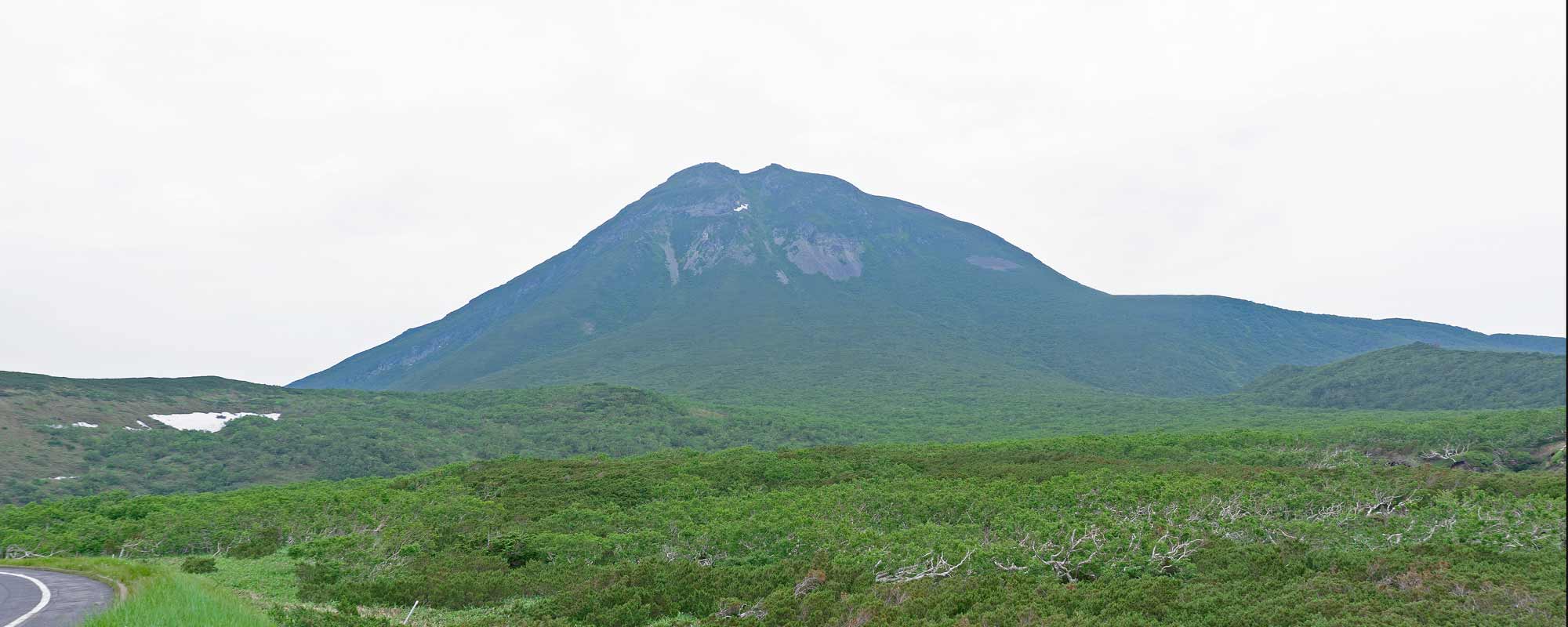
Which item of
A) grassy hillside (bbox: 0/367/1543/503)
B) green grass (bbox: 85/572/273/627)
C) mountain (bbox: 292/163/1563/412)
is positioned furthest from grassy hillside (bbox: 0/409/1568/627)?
mountain (bbox: 292/163/1563/412)

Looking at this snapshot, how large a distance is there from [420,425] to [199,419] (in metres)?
23.0

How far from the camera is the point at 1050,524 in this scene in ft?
74.1

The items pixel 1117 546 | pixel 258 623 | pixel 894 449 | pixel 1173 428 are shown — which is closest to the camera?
pixel 258 623

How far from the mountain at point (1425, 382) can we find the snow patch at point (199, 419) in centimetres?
12789

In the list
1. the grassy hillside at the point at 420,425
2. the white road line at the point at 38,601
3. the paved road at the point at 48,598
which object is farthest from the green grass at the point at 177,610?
the grassy hillside at the point at 420,425

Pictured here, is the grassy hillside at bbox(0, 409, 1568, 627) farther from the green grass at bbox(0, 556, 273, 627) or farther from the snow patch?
the snow patch

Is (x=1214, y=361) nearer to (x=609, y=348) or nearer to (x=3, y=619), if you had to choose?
(x=609, y=348)

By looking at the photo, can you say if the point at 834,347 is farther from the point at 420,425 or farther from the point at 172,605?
the point at 172,605

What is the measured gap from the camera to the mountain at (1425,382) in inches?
3501

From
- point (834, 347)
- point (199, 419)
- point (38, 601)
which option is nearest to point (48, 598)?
point (38, 601)

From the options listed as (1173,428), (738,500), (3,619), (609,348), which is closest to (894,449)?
(738,500)

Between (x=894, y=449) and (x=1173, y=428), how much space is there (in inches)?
1465

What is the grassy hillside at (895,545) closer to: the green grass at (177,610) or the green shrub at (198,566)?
the green shrub at (198,566)

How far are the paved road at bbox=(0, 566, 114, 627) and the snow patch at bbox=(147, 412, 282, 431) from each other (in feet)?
227
